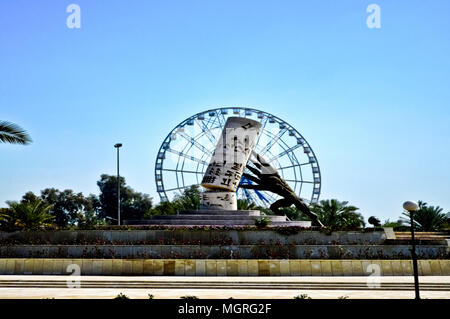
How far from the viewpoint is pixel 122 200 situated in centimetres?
7356

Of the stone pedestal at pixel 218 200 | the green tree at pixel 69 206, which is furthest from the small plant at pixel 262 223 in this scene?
the green tree at pixel 69 206

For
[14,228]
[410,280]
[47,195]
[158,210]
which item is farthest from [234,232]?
[47,195]

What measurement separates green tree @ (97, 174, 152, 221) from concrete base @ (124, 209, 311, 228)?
165 ft

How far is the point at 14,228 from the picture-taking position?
20141mm

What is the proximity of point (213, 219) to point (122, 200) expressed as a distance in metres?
52.9

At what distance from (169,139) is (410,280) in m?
24.4

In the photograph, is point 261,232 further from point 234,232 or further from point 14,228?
point 14,228

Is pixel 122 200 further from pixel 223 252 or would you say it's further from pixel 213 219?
pixel 223 252

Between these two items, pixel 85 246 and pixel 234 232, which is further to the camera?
pixel 234 232

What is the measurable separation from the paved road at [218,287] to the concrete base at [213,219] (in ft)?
25.7

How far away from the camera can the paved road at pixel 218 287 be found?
11.9 metres

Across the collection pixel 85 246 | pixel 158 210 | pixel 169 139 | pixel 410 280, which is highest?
pixel 169 139

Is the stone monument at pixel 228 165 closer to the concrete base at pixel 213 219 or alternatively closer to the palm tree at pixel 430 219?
the concrete base at pixel 213 219

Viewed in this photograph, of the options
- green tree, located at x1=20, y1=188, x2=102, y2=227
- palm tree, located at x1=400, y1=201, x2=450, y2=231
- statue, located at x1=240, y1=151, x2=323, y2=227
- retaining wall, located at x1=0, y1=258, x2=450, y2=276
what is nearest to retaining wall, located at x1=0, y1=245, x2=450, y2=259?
retaining wall, located at x1=0, y1=258, x2=450, y2=276
